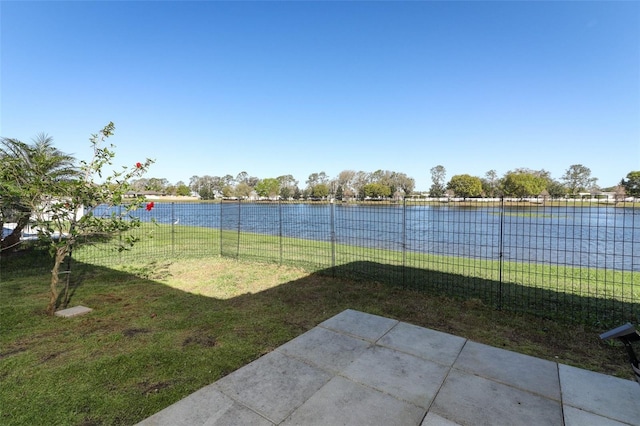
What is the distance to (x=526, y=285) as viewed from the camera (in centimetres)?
523

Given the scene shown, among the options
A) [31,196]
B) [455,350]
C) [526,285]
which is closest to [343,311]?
[455,350]

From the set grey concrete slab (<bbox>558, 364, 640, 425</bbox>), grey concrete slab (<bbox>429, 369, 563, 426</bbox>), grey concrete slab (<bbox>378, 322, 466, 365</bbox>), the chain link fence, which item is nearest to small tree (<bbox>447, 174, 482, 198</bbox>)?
the chain link fence

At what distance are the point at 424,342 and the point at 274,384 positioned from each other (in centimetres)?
164

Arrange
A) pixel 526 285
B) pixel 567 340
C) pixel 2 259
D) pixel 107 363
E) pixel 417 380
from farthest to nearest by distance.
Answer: pixel 2 259 < pixel 526 285 < pixel 567 340 < pixel 107 363 < pixel 417 380

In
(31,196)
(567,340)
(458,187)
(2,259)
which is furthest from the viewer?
(458,187)

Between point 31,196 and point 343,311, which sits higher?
point 31,196

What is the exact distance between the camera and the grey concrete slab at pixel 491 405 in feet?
6.28

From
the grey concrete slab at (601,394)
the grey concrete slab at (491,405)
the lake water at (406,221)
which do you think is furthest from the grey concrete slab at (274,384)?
the lake water at (406,221)

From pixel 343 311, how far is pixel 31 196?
13.4 feet

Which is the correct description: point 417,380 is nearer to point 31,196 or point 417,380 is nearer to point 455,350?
point 455,350

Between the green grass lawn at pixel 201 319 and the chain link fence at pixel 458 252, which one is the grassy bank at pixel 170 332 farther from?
the chain link fence at pixel 458 252

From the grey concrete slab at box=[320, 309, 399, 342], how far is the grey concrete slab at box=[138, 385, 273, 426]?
5.04ft

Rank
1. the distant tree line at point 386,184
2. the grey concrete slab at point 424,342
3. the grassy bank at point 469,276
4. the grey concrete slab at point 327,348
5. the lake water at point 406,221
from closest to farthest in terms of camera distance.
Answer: the grey concrete slab at point 327,348 → the grey concrete slab at point 424,342 → the grassy bank at point 469,276 → the lake water at point 406,221 → the distant tree line at point 386,184

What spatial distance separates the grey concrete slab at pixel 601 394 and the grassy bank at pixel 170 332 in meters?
0.25
